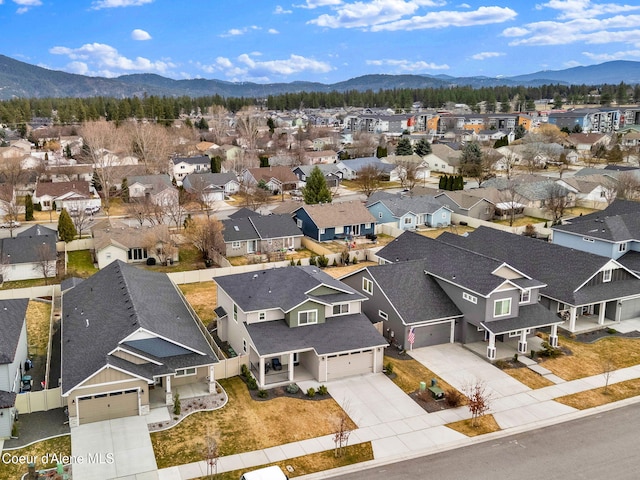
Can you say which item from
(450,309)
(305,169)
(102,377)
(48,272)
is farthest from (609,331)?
(305,169)

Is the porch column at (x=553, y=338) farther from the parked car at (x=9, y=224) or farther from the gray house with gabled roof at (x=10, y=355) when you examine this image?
the parked car at (x=9, y=224)

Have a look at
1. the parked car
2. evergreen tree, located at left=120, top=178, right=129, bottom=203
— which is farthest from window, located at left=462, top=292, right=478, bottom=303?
evergreen tree, located at left=120, top=178, right=129, bottom=203

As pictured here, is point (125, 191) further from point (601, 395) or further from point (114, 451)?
point (601, 395)

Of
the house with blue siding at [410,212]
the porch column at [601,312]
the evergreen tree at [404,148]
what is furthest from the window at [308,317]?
the evergreen tree at [404,148]

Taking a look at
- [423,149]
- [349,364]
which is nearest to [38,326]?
[349,364]

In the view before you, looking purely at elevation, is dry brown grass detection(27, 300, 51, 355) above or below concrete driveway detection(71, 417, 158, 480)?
below

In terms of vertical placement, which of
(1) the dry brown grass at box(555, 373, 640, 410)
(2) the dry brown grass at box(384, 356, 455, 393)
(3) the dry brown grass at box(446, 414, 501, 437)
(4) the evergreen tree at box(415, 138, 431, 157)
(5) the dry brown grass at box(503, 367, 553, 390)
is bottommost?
(1) the dry brown grass at box(555, 373, 640, 410)

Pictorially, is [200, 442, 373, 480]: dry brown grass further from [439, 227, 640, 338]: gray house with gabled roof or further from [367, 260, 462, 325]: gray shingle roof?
[439, 227, 640, 338]: gray house with gabled roof

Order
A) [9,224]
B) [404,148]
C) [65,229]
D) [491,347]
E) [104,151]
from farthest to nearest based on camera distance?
[404,148] < [104,151] < [9,224] < [65,229] < [491,347]
